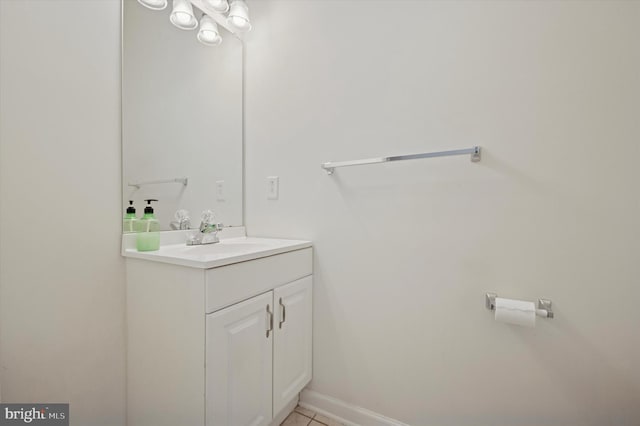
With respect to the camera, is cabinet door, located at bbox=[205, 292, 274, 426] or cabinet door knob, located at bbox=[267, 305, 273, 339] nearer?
cabinet door, located at bbox=[205, 292, 274, 426]

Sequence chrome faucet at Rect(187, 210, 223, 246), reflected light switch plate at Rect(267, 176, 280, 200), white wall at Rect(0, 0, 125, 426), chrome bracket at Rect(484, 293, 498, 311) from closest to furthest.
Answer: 1. white wall at Rect(0, 0, 125, 426)
2. chrome bracket at Rect(484, 293, 498, 311)
3. chrome faucet at Rect(187, 210, 223, 246)
4. reflected light switch plate at Rect(267, 176, 280, 200)

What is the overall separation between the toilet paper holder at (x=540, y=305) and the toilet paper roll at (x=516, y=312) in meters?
0.03

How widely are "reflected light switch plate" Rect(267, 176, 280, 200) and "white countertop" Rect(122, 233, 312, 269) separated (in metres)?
0.24

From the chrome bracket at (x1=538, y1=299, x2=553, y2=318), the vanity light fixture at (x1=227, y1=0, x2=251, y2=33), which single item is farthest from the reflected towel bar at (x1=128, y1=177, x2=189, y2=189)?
the chrome bracket at (x1=538, y1=299, x2=553, y2=318)

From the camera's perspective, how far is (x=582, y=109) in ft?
3.03

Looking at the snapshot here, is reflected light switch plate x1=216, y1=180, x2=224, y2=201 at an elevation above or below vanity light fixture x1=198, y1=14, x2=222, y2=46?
below

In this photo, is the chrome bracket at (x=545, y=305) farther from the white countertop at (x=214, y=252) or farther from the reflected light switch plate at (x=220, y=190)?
the reflected light switch plate at (x=220, y=190)

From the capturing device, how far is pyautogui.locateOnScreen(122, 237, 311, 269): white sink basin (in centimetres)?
90

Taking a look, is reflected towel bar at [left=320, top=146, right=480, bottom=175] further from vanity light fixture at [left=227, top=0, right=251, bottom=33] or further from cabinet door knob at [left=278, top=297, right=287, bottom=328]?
vanity light fixture at [left=227, top=0, right=251, bottom=33]

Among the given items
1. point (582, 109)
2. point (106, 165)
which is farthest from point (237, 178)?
point (582, 109)

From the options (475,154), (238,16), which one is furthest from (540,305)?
(238,16)

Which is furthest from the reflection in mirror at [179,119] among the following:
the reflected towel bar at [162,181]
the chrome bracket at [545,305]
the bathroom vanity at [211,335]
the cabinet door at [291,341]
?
the chrome bracket at [545,305]

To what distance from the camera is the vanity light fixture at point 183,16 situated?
127 centimetres

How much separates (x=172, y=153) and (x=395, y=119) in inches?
42.5
